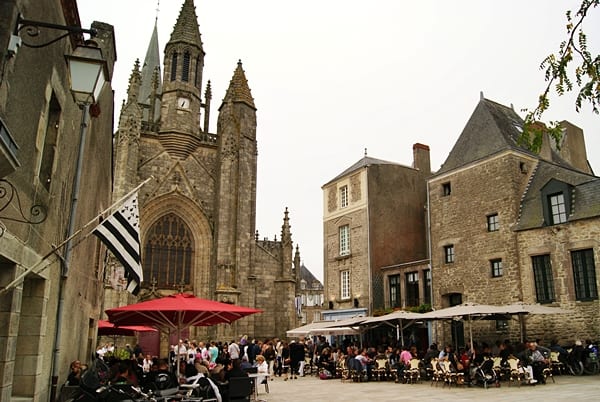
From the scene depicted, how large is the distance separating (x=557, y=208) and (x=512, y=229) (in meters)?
1.59

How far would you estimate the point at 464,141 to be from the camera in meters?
20.8

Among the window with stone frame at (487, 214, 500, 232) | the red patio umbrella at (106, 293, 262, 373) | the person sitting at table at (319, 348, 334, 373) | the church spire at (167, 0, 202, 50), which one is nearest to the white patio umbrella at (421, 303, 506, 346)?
the person sitting at table at (319, 348, 334, 373)

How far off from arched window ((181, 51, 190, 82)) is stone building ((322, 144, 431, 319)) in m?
9.09

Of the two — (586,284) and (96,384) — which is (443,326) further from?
(96,384)

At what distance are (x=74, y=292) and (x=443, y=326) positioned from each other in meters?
14.5

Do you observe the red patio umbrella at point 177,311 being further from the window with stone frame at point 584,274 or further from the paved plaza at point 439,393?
the window with stone frame at point 584,274

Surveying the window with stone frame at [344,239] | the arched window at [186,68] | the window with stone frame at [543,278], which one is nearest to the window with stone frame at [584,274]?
the window with stone frame at [543,278]

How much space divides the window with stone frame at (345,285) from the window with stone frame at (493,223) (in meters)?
7.51

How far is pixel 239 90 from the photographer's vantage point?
25.8 meters

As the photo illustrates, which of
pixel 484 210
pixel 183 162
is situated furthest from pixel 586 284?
pixel 183 162

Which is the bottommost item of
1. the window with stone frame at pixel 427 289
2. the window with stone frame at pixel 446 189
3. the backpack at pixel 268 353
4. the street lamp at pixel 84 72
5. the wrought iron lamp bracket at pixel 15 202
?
the backpack at pixel 268 353

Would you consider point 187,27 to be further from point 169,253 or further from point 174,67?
point 169,253

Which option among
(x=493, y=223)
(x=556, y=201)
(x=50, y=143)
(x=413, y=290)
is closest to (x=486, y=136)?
(x=493, y=223)

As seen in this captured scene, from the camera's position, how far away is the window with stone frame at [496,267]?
57.8 feet
